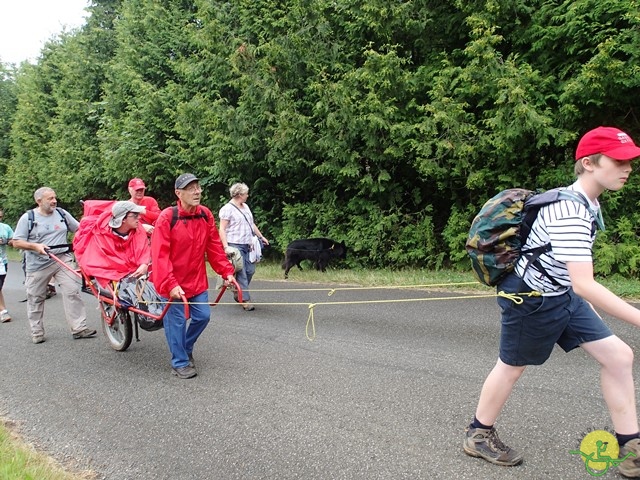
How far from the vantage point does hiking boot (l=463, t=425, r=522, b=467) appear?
307 centimetres

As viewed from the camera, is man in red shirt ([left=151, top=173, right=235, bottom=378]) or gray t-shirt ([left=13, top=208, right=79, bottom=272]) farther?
gray t-shirt ([left=13, top=208, right=79, bottom=272])

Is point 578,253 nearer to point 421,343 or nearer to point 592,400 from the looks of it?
point 592,400

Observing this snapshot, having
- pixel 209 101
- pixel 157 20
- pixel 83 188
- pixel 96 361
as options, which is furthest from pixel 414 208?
pixel 83 188

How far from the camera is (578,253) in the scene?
2562 mm

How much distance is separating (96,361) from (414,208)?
8214mm

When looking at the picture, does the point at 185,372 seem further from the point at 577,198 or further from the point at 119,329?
the point at 577,198

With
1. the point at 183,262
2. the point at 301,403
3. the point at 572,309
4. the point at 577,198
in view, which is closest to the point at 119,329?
the point at 183,262

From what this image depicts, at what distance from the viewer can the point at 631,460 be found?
2844 millimetres

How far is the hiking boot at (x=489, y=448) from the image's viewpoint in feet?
10.1

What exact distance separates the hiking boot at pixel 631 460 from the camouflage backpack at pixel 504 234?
3.50 ft

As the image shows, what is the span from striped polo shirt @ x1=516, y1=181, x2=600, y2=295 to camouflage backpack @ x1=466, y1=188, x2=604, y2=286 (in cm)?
3

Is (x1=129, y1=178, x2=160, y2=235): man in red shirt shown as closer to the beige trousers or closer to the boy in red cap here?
the beige trousers

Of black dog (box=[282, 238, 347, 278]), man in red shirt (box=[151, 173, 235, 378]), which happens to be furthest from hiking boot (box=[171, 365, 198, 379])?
black dog (box=[282, 238, 347, 278])

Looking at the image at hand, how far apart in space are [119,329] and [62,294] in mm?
1194
